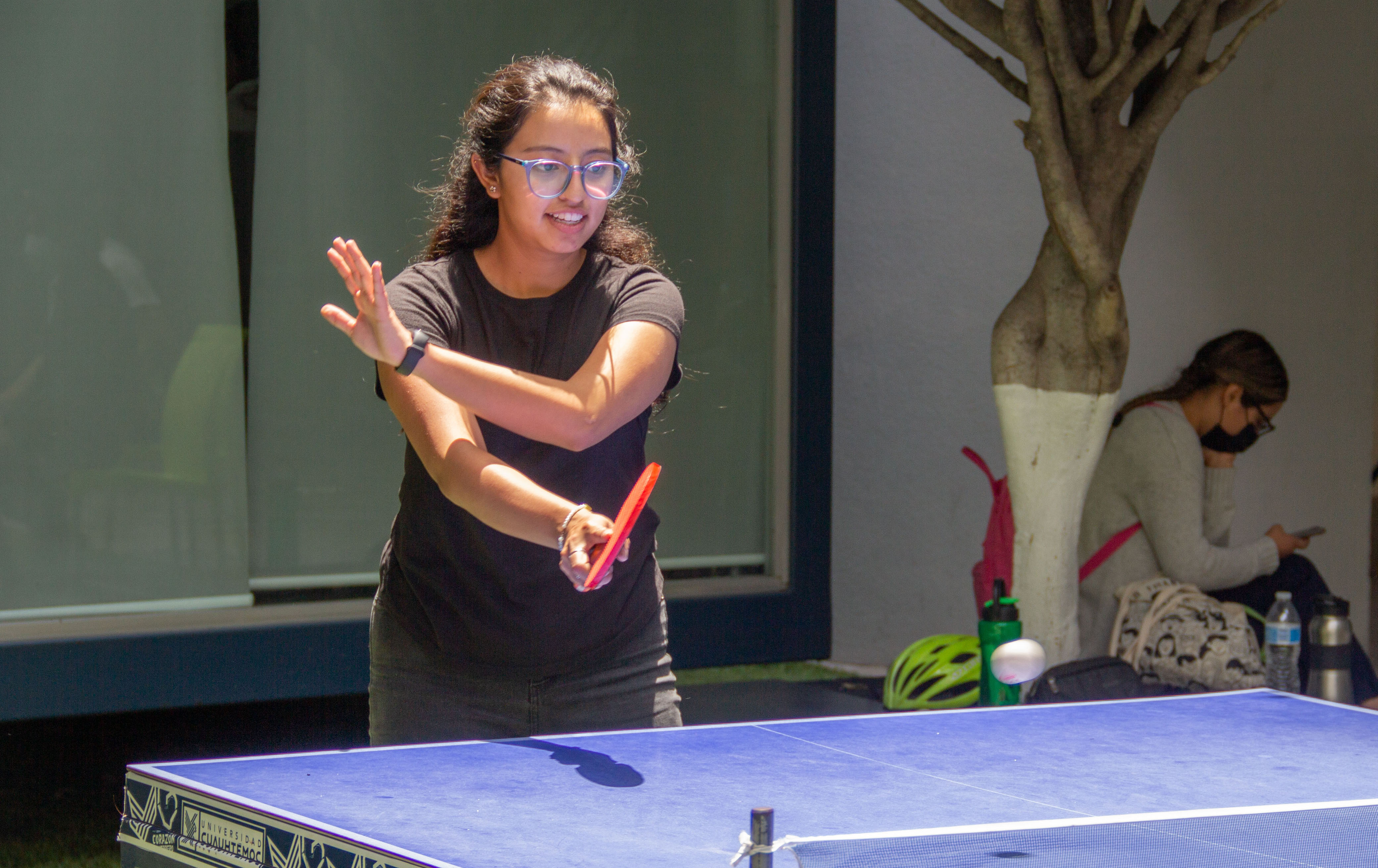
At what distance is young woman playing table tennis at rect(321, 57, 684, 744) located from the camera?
2162mm

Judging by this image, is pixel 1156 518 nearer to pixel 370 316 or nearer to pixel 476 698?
pixel 476 698

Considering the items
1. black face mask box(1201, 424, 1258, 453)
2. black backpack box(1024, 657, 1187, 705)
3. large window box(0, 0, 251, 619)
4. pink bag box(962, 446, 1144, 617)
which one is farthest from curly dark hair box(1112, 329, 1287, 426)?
large window box(0, 0, 251, 619)

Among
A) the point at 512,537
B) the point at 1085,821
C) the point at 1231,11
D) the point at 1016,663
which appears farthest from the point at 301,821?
the point at 1231,11

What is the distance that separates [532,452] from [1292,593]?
3.92 metres

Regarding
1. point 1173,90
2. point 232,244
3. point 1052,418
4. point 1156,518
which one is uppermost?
point 1173,90

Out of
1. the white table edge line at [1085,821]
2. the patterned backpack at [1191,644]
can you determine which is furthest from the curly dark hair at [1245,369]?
the white table edge line at [1085,821]

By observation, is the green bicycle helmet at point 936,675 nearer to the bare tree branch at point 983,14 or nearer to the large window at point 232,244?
the large window at point 232,244

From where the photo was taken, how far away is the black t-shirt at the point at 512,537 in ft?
7.18

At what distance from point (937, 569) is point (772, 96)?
3064 mm

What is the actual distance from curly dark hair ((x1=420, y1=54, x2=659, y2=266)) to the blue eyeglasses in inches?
2.7

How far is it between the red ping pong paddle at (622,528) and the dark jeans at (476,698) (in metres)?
0.47

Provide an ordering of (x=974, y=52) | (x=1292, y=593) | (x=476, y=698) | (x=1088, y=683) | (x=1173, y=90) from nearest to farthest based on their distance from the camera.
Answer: (x=476, y=698)
(x=1088, y=683)
(x=1173, y=90)
(x=974, y=52)
(x=1292, y=593)

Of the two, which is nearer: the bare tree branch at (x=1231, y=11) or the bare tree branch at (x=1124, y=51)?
the bare tree branch at (x=1124, y=51)

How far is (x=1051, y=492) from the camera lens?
4.80 metres
